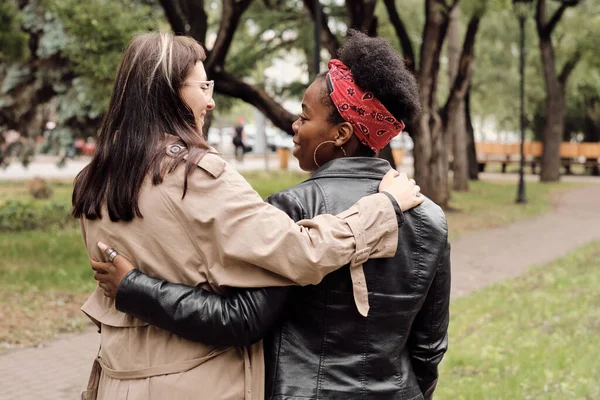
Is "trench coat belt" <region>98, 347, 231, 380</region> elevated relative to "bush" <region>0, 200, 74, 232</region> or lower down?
elevated

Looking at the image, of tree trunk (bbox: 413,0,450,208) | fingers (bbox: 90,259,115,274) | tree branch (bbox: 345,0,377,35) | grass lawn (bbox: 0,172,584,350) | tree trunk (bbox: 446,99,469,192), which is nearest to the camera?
fingers (bbox: 90,259,115,274)

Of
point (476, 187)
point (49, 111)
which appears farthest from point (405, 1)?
point (49, 111)

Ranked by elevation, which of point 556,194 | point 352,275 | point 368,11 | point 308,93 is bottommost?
point 556,194

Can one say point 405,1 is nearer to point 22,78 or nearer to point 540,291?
point 22,78

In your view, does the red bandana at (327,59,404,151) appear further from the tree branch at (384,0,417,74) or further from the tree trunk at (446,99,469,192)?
the tree trunk at (446,99,469,192)

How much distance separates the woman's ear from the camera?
248cm

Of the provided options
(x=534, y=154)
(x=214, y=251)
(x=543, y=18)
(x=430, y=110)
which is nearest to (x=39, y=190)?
(x=430, y=110)

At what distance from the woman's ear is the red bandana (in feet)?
0.05

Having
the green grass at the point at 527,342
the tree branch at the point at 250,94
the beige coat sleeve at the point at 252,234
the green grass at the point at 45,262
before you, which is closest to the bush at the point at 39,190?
the green grass at the point at 45,262

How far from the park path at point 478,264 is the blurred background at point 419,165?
28 mm

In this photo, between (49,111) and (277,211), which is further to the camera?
(49,111)

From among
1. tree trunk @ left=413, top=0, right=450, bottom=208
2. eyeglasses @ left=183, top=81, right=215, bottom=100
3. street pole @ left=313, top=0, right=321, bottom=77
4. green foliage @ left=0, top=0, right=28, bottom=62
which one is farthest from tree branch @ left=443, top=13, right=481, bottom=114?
eyeglasses @ left=183, top=81, right=215, bottom=100

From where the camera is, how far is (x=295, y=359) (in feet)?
7.73

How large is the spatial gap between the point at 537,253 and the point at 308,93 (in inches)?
448
